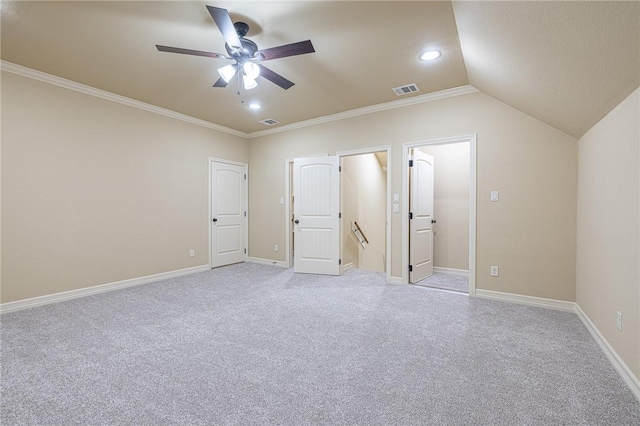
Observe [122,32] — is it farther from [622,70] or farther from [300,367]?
[622,70]

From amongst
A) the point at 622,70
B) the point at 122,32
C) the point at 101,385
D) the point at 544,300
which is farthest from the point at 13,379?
the point at 544,300

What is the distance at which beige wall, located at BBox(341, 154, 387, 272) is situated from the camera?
5.28m

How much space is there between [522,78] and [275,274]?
419cm

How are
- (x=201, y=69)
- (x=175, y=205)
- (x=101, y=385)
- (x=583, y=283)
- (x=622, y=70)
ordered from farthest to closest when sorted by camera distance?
1. (x=175, y=205)
2. (x=201, y=69)
3. (x=583, y=283)
4. (x=101, y=385)
5. (x=622, y=70)

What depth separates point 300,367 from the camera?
6.57 ft

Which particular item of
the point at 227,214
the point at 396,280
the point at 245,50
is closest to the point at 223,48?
the point at 245,50

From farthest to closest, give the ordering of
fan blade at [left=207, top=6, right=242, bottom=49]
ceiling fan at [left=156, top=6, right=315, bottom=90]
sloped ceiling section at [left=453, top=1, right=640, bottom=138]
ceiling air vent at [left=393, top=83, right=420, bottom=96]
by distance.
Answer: ceiling air vent at [left=393, top=83, right=420, bottom=96] < ceiling fan at [left=156, top=6, right=315, bottom=90] < fan blade at [left=207, top=6, right=242, bottom=49] < sloped ceiling section at [left=453, top=1, right=640, bottom=138]

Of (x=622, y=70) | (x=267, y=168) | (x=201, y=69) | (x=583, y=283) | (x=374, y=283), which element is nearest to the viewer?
(x=622, y=70)

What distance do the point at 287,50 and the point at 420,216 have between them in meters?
3.10

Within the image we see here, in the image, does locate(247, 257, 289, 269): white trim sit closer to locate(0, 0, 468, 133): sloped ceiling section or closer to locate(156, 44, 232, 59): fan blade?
locate(0, 0, 468, 133): sloped ceiling section

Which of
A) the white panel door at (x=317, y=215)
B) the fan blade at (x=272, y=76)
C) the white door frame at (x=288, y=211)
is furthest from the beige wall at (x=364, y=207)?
the fan blade at (x=272, y=76)

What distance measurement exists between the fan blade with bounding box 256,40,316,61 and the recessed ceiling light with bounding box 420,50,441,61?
130 centimetres

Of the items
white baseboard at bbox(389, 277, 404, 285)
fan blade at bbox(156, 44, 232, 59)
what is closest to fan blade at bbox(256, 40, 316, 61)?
fan blade at bbox(156, 44, 232, 59)

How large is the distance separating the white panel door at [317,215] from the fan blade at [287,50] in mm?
2483
